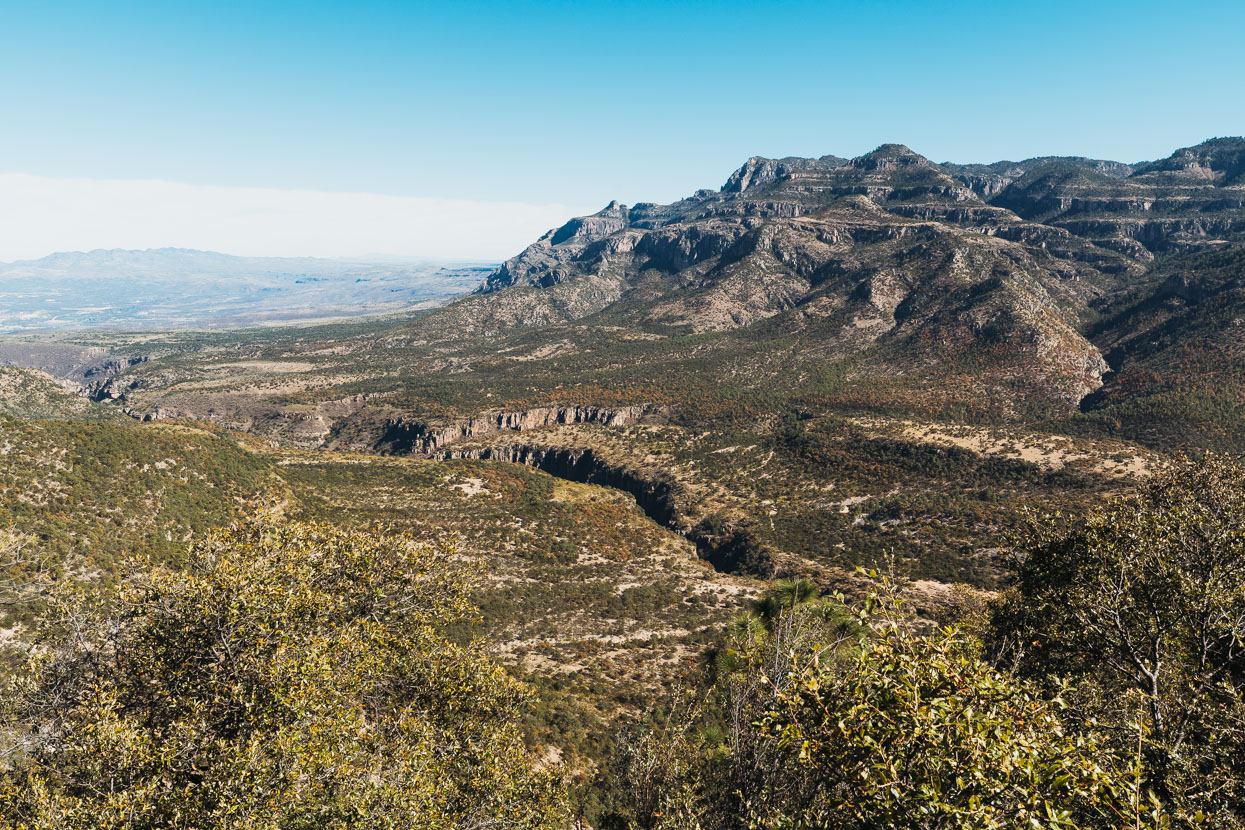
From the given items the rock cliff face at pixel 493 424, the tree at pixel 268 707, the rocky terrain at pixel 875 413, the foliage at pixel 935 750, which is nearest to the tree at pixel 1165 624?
the foliage at pixel 935 750

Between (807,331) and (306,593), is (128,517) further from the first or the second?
(807,331)

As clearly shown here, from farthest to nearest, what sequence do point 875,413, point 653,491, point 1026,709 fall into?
point 875,413, point 653,491, point 1026,709

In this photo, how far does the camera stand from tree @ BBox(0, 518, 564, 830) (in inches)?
523

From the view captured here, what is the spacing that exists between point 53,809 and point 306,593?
7.35m

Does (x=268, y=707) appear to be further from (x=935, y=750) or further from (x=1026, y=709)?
(x=1026, y=709)

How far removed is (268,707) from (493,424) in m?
144

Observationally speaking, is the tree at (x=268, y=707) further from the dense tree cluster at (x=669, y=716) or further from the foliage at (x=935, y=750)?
the foliage at (x=935, y=750)

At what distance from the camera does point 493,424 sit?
156 meters

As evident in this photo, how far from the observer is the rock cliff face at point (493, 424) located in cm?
14900

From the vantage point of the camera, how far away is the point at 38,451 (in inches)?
2056

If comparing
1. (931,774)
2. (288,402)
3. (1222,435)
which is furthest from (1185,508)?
(288,402)

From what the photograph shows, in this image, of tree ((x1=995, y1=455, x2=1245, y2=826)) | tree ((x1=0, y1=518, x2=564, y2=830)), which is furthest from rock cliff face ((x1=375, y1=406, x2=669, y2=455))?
tree ((x1=0, y1=518, x2=564, y2=830))

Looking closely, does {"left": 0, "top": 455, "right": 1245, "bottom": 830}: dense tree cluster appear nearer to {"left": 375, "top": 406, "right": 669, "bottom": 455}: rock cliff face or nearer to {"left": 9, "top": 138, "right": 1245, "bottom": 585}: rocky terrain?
{"left": 9, "top": 138, "right": 1245, "bottom": 585}: rocky terrain

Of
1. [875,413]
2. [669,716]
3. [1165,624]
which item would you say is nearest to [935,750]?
[669,716]
